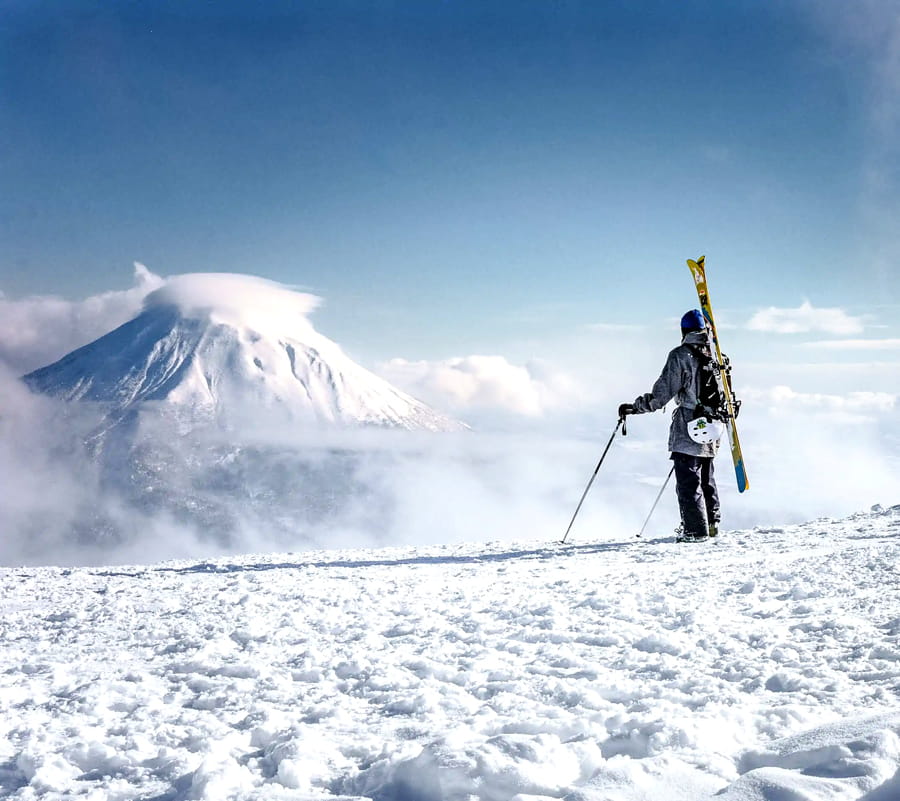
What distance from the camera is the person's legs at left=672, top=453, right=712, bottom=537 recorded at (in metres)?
8.10

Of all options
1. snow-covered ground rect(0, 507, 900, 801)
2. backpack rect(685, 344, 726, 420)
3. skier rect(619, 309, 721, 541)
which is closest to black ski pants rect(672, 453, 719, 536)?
skier rect(619, 309, 721, 541)

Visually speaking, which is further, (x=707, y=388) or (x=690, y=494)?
(x=707, y=388)

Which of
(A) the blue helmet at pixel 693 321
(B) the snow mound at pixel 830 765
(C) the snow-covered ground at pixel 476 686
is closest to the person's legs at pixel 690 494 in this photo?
(A) the blue helmet at pixel 693 321

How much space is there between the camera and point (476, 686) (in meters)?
3.34

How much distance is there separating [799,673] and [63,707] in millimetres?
3731

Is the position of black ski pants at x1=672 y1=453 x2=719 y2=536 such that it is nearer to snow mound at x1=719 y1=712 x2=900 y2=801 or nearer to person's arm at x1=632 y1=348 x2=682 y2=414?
person's arm at x1=632 y1=348 x2=682 y2=414

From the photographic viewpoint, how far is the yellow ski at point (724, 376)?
29.5ft

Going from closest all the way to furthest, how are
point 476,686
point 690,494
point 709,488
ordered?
point 476,686
point 690,494
point 709,488

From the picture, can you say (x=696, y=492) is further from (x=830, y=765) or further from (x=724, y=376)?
(x=830, y=765)

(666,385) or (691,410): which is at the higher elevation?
(666,385)

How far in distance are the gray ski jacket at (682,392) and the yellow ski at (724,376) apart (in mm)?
346

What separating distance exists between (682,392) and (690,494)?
52.0 inches

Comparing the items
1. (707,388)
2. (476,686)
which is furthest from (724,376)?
(476,686)

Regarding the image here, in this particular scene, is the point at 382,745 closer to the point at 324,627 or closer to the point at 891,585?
the point at 324,627
